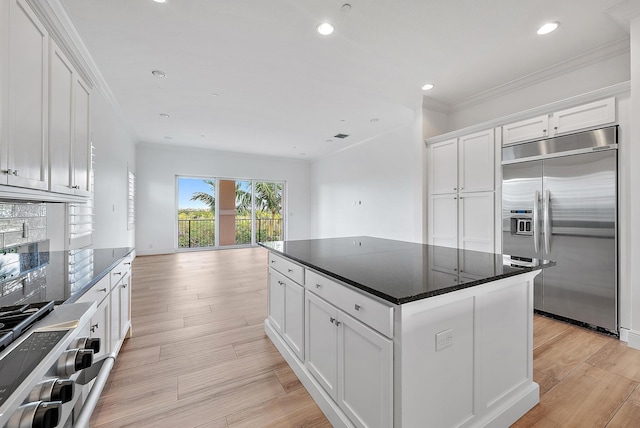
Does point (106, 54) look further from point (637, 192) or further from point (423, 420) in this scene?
point (637, 192)

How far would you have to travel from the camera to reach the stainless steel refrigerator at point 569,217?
2490 mm

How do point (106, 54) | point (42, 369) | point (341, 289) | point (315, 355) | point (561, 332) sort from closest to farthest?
point (42, 369), point (341, 289), point (315, 355), point (561, 332), point (106, 54)

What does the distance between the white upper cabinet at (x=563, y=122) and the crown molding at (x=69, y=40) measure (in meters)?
4.11

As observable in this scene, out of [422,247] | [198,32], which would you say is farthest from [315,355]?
[198,32]

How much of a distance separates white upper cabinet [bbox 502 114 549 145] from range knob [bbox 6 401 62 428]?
13.1 feet

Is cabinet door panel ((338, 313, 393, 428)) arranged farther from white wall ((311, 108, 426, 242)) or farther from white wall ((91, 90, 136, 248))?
white wall ((91, 90, 136, 248))

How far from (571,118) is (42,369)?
13.2 feet

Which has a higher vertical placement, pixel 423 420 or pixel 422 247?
pixel 422 247

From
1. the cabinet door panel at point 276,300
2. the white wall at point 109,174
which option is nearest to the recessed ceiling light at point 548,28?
the cabinet door panel at point 276,300

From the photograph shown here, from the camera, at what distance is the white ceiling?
87.9 inches

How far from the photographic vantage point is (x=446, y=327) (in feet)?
4.05

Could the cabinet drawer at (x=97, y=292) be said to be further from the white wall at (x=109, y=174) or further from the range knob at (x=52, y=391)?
the white wall at (x=109, y=174)

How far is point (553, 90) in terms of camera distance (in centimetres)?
320

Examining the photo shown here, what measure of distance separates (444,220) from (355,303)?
10.1 ft
